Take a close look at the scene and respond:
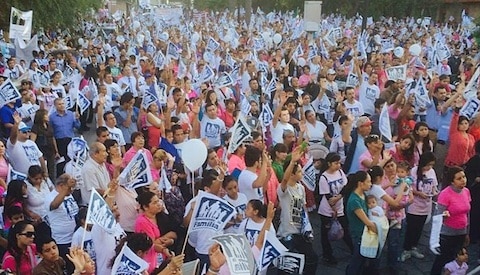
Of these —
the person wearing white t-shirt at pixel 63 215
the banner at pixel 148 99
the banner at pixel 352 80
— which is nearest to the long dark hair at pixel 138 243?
the person wearing white t-shirt at pixel 63 215

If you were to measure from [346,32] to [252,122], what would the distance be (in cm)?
1579

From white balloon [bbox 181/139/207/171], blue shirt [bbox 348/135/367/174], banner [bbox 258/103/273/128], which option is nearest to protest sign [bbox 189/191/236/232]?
white balloon [bbox 181/139/207/171]

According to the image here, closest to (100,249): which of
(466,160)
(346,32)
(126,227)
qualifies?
(126,227)

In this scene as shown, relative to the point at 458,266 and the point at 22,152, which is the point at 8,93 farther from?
the point at 458,266

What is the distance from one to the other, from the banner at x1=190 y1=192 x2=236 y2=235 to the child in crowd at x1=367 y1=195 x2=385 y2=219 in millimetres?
1427

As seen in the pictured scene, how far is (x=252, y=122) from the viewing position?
8.05 metres

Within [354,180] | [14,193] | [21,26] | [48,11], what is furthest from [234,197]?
[48,11]

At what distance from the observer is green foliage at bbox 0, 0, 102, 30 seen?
16.2m

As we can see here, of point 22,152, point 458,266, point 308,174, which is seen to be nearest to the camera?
point 458,266

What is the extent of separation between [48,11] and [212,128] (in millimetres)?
11532

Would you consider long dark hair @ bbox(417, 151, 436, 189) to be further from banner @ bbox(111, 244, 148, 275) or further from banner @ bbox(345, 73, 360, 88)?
banner @ bbox(345, 73, 360, 88)

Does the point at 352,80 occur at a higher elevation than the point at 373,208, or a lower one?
higher

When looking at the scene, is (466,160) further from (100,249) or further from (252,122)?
(100,249)

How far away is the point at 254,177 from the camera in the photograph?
18.3 feet
